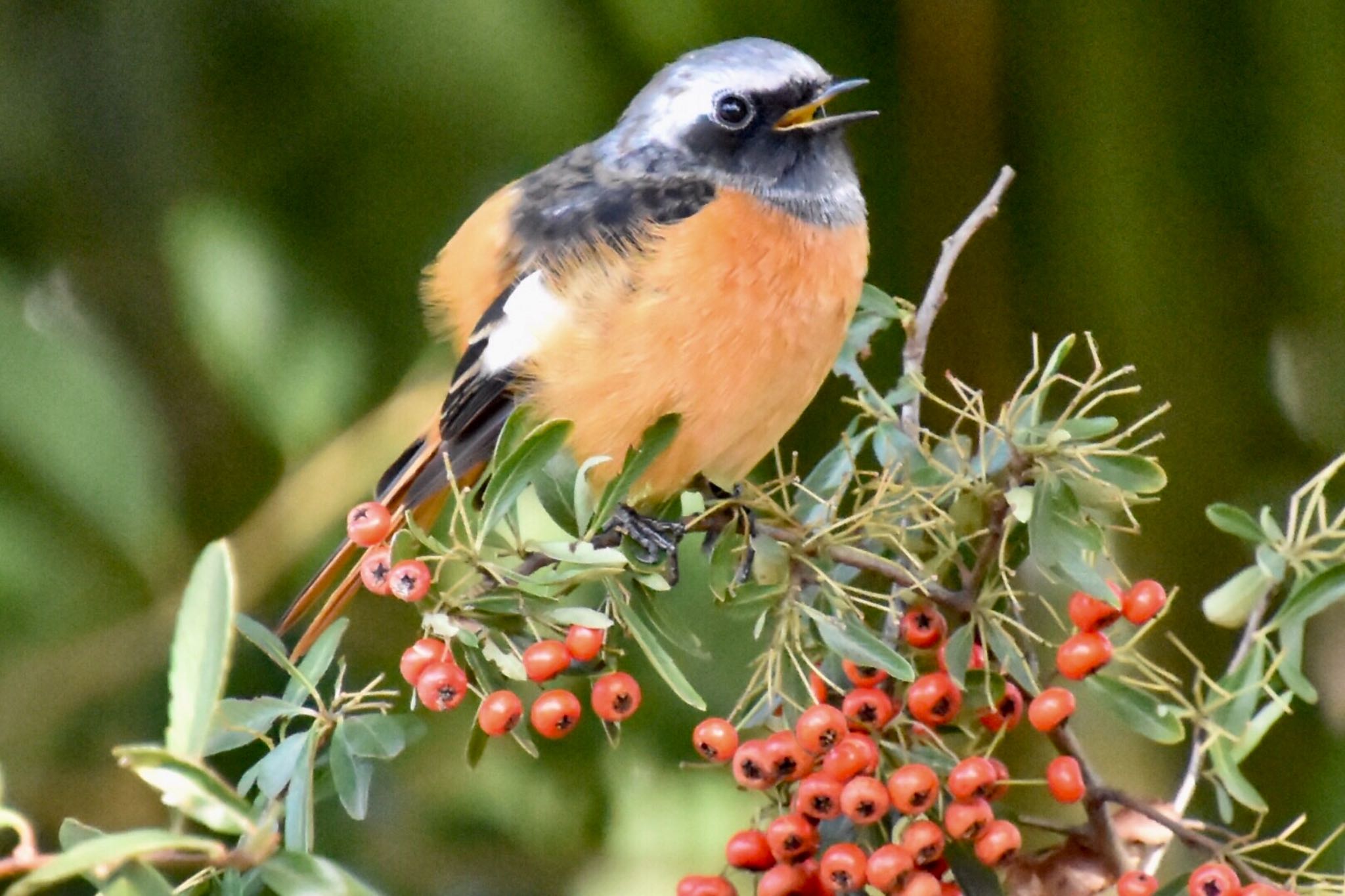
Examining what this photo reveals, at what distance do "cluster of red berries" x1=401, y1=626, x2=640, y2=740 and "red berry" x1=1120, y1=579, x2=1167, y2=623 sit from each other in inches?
15.1

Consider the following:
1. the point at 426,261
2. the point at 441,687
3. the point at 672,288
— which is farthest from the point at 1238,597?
the point at 426,261

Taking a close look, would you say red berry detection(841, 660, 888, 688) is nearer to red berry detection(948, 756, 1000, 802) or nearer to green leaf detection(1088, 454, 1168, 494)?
red berry detection(948, 756, 1000, 802)

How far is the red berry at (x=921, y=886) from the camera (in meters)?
1.03

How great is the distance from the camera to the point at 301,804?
99cm

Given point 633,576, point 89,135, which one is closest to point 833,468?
point 633,576

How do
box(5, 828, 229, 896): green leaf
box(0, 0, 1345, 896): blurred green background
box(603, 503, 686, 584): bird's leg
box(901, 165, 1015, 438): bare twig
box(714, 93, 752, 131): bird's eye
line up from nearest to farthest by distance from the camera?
box(5, 828, 229, 896): green leaf
box(901, 165, 1015, 438): bare twig
box(603, 503, 686, 584): bird's leg
box(714, 93, 752, 131): bird's eye
box(0, 0, 1345, 896): blurred green background

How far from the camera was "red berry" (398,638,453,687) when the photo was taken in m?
1.05

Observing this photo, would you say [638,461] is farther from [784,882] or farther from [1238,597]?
[1238,597]

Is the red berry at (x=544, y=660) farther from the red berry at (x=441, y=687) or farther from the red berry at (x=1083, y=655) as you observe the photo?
the red berry at (x=1083, y=655)

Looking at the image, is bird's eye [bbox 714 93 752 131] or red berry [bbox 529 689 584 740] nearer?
red berry [bbox 529 689 584 740]

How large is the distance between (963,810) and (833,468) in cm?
37

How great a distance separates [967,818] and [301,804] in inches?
18.6

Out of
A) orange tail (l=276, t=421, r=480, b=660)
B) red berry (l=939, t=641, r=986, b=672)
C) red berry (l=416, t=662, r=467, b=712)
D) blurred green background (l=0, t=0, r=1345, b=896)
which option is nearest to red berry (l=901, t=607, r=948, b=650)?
red berry (l=939, t=641, r=986, b=672)

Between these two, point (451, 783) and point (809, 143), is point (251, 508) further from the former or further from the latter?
point (809, 143)
